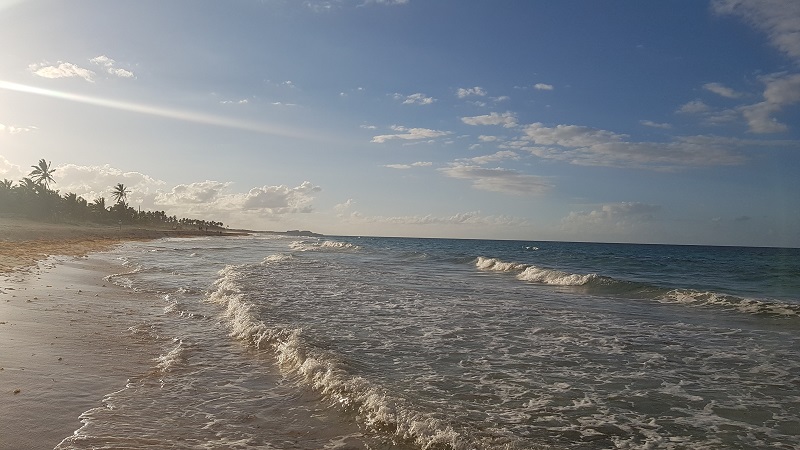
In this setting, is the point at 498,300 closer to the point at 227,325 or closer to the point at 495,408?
the point at 227,325

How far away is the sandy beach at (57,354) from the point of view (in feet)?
19.9

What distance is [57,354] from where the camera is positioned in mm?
8930

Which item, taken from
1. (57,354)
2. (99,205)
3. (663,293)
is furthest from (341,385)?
(99,205)

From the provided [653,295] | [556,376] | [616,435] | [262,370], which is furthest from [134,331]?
[653,295]

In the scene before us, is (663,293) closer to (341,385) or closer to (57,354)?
(341,385)

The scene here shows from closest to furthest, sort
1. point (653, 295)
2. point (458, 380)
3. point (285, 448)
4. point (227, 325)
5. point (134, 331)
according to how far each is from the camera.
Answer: point (285, 448), point (458, 380), point (134, 331), point (227, 325), point (653, 295)

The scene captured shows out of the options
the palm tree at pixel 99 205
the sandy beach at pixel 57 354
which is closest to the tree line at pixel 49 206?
the palm tree at pixel 99 205

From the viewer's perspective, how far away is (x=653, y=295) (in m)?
23.2

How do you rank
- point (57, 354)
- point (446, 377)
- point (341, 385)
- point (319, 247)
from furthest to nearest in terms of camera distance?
point (319, 247) < point (57, 354) < point (446, 377) < point (341, 385)

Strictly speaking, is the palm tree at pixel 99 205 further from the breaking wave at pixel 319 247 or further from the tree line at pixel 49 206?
the breaking wave at pixel 319 247

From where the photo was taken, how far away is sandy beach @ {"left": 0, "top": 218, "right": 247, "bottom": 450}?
608 cm

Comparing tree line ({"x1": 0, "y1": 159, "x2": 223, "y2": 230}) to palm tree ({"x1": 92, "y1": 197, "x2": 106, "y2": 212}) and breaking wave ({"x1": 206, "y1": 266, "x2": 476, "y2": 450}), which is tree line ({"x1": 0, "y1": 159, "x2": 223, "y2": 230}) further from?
breaking wave ({"x1": 206, "y1": 266, "x2": 476, "y2": 450})

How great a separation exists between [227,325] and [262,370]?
4.19 m

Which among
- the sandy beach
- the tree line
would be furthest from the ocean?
the tree line
